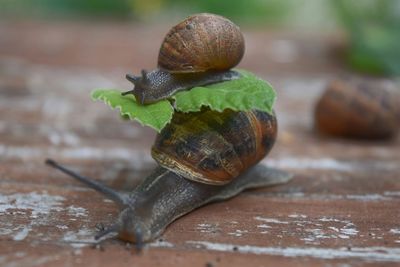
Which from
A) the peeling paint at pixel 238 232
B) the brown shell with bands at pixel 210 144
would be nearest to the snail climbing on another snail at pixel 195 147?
the brown shell with bands at pixel 210 144

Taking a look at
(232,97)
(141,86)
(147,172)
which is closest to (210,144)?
(232,97)

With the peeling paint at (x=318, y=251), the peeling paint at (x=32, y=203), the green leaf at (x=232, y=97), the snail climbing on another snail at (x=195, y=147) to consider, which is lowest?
the peeling paint at (x=318, y=251)

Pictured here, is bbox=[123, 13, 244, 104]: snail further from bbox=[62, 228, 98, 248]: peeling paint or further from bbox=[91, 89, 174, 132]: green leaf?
bbox=[62, 228, 98, 248]: peeling paint

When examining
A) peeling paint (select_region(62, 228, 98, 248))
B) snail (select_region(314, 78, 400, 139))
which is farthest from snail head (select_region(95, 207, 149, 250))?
snail (select_region(314, 78, 400, 139))

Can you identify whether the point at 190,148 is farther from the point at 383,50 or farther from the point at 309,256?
the point at 383,50

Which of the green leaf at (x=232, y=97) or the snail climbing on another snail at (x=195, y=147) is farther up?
the green leaf at (x=232, y=97)

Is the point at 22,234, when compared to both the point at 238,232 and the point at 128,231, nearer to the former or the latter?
the point at 128,231

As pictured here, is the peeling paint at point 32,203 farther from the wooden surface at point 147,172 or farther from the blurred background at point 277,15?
the blurred background at point 277,15

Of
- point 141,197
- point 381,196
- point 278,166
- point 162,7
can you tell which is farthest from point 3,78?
point 162,7
